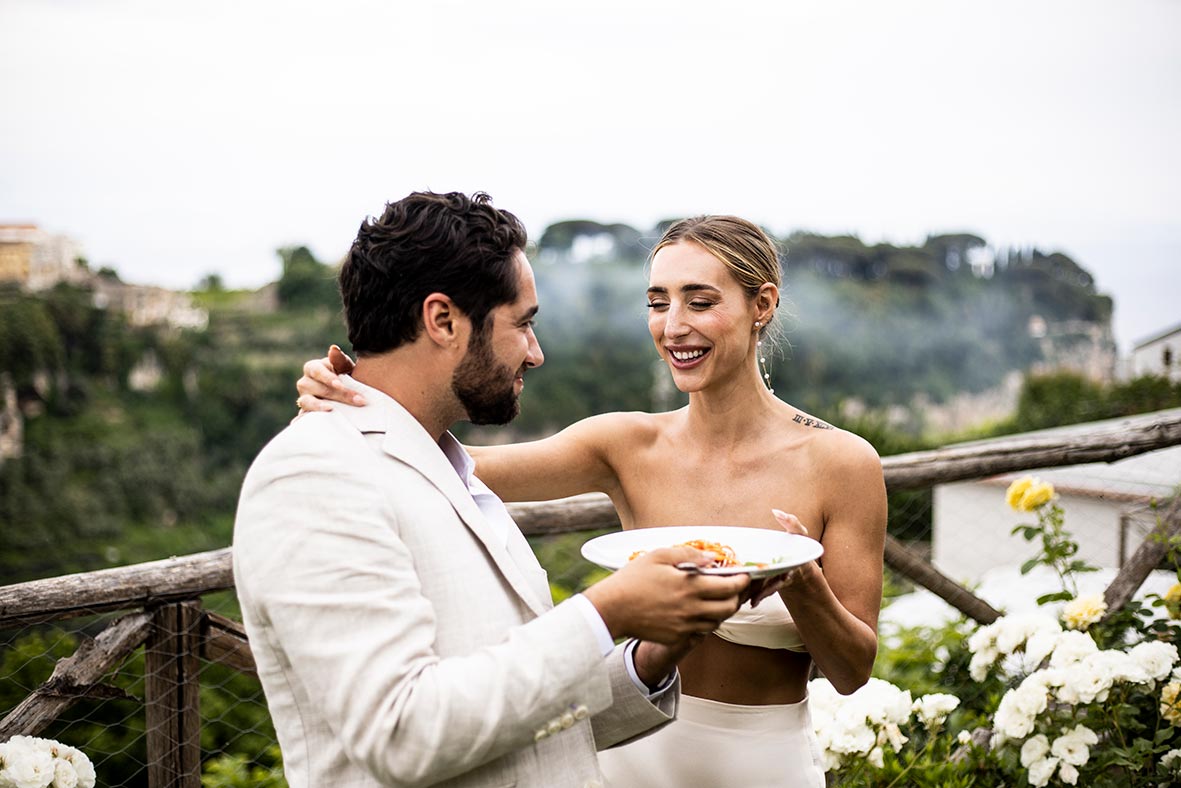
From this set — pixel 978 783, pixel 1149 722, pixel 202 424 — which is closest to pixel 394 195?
pixel 978 783

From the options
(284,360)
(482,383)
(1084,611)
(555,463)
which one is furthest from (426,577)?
(284,360)

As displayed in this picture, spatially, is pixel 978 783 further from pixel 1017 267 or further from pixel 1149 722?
pixel 1017 267

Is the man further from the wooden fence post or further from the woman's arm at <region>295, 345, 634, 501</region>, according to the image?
the wooden fence post

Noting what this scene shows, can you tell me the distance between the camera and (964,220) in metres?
72.5

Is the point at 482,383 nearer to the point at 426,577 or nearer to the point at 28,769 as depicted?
the point at 426,577

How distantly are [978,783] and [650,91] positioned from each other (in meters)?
73.7

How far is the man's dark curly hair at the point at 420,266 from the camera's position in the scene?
1502mm

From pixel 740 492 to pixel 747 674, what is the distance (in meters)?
0.46

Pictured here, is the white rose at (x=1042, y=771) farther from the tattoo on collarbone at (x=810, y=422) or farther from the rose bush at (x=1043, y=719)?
the tattoo on collarbone at (x=810, y=422)

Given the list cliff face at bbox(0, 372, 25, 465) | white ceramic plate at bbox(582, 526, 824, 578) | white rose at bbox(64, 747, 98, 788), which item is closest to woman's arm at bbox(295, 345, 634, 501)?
white ceramic plate at bbox(582, 526, 824, 578)

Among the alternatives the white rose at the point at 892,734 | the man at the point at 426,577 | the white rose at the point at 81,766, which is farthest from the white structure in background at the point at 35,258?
the man at the point at 426,577

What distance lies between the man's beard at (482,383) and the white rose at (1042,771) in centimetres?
196

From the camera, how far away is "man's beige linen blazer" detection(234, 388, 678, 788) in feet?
3.98

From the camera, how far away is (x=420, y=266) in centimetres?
150
